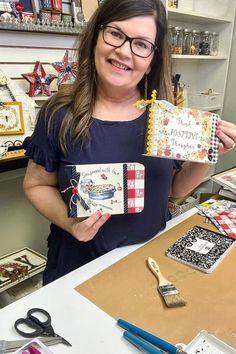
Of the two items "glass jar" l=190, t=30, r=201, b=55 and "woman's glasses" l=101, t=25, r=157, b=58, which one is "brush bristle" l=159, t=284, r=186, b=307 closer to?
"woman's glasses" l=101, t=25, r=157, b=58

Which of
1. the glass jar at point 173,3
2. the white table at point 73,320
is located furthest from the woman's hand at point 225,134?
the glass jar at point 173,3

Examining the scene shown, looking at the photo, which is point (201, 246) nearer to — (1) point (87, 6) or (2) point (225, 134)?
(2) point (225, 134)

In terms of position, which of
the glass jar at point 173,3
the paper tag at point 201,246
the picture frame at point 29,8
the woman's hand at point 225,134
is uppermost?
the glass jar at point 173,3

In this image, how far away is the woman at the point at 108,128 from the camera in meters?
0.87

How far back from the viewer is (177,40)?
2.28 meters

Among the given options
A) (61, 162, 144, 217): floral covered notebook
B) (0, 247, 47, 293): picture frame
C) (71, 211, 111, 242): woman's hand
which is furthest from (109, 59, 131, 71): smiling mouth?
(0, 247, 47, 293): picture frame

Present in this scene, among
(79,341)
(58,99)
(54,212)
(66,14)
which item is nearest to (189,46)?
(66,14)

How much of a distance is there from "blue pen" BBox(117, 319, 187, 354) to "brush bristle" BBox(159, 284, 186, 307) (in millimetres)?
110

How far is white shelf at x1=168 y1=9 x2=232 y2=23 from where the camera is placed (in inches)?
A: 83.6

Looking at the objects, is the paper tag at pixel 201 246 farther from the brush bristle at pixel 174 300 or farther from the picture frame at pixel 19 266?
the picture frame at pixel 19 266

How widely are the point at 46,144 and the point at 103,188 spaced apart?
9.2 inches

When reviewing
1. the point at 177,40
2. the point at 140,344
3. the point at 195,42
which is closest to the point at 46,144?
the point at 140,344

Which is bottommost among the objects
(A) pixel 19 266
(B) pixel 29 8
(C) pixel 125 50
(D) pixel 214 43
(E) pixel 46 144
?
(A) pixel 19 266

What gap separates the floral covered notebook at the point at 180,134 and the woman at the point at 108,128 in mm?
43
